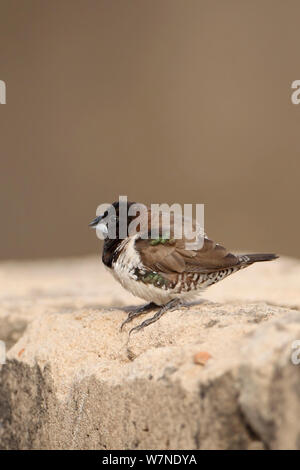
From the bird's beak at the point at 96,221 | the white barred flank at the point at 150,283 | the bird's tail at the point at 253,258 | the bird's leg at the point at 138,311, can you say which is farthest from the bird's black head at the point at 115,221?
the bird's tail at the point at 253,258

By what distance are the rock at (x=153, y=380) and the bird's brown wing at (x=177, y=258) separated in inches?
6.6

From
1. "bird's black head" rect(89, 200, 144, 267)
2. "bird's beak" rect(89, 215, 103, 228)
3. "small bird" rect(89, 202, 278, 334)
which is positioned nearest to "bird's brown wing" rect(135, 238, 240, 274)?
"small bird" rect(89, 202, 278, 334)

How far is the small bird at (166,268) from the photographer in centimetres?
310

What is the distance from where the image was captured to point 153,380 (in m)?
2.31

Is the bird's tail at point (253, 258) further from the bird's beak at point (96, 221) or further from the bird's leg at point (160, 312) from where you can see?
the bird's beak at point (96, 221)

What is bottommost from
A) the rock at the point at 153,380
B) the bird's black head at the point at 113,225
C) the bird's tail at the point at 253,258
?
the rock at the point at 153,380

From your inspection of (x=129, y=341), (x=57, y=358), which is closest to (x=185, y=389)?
(x=129, y=341)

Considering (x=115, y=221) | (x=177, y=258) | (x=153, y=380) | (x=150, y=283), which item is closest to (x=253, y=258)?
(x=177, y=258)

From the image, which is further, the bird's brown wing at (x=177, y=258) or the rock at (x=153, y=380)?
the bird's brown wing at (x=177, y=258)

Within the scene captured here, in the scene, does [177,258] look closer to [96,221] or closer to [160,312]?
[160,312]

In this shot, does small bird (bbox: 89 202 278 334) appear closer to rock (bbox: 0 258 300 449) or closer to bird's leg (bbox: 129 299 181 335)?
bird's leg (bbox: 129 299 181 335)
